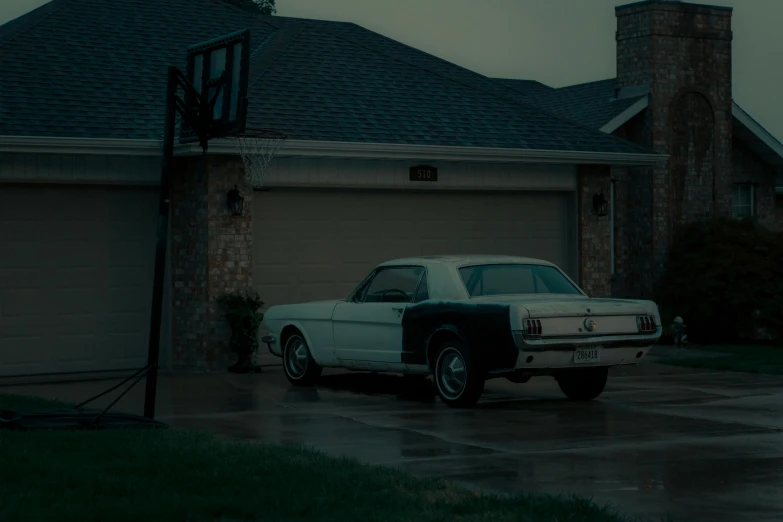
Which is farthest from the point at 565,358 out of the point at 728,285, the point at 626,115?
the point at 626,115

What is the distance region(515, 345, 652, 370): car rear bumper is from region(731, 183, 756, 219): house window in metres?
15.2

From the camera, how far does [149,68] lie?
63.7 feet

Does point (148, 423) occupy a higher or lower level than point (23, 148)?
lower

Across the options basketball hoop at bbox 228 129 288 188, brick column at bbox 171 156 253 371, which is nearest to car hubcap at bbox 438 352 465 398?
basketball hoop at bbox 228 129 288 188

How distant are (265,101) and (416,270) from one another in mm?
4991

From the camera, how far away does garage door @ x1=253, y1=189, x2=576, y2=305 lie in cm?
1825

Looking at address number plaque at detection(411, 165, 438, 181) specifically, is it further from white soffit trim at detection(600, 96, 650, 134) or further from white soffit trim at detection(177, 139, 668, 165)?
white soffit trim at detection(600, 96, 650, 134)

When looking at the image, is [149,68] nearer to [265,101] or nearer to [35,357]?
[265,101]

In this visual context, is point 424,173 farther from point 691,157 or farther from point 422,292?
point 691,157

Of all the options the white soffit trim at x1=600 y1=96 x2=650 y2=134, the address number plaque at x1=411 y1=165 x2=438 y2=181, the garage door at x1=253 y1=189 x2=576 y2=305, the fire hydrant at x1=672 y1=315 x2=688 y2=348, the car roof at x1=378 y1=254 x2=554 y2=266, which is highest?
the white soffit trim at x1=600 y1=96 x2=650 y2=134

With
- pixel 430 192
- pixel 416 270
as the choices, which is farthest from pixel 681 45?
pixel 416 270

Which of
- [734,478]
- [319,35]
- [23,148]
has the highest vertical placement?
[319,35]

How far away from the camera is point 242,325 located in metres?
17.4

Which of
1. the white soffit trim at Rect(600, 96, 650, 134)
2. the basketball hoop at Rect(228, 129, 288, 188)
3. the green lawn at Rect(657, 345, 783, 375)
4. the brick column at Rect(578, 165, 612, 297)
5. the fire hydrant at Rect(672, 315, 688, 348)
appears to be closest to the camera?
the basketball hoop at Rect(228, 129, 288, 188)
